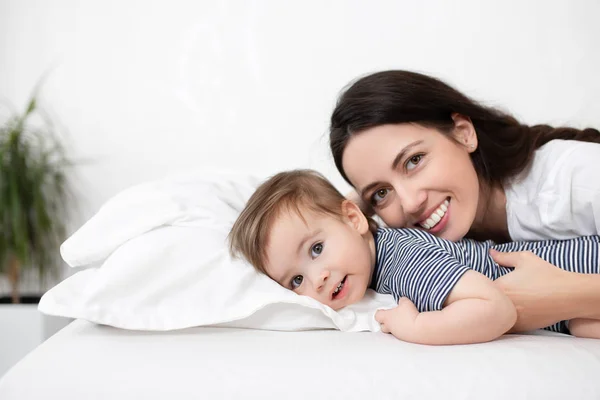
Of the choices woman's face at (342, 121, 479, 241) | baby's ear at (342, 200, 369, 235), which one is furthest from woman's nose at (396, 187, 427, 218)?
baby's ear at (342, 200, 369, 235)

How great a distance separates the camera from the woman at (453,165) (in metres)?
1.34

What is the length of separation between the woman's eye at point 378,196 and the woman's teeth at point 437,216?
128 mm

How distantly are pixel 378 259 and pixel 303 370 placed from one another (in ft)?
1.69

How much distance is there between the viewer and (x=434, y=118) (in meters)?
1.45

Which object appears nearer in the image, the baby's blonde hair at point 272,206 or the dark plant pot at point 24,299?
the baby's blonde hair at point 272,206

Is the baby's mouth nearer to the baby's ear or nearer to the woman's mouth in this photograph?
the baby's ear

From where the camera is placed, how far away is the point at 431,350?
3.03 feet

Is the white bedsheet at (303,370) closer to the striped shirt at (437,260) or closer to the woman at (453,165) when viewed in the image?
the striped shirt at (437,260)

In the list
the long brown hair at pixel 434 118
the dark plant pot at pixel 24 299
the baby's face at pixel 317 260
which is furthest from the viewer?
the dark plant pot at pixel 24 299

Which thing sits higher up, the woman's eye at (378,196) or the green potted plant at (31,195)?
the woman's eye at (378,196)

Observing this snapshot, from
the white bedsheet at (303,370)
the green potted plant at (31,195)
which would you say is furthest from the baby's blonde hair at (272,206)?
the green potted plant at (31,195)

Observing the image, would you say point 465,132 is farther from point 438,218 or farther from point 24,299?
point 24,299

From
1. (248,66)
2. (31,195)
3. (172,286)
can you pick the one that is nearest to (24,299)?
(31,195)

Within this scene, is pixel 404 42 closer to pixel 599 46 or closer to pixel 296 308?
pixel 599 46
